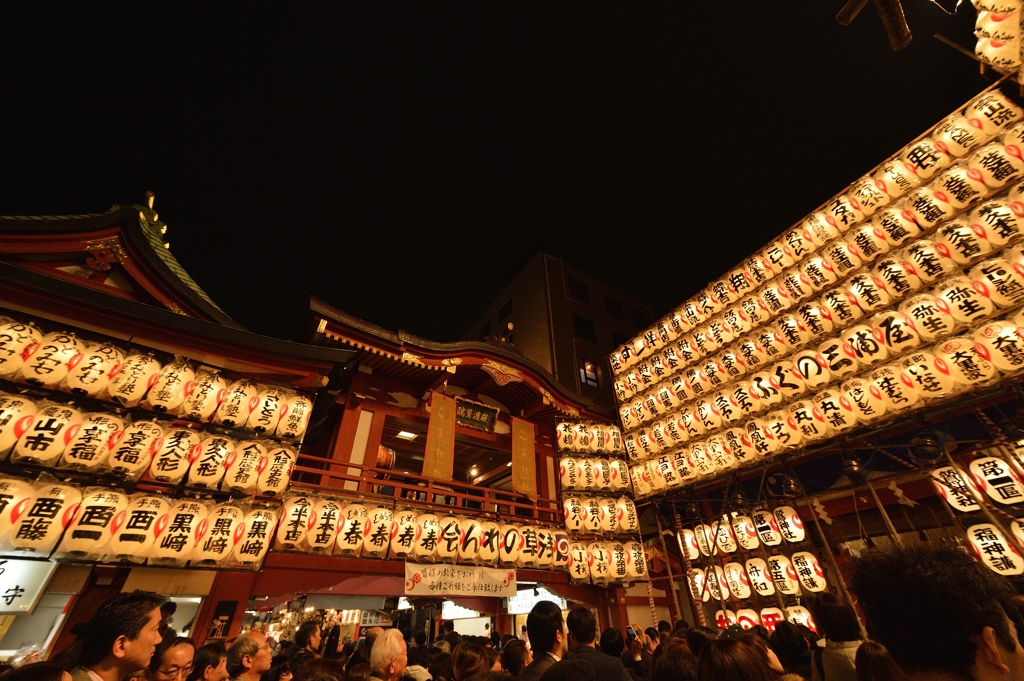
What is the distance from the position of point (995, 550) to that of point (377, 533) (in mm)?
12000

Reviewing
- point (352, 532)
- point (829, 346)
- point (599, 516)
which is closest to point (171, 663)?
point (352, 532)

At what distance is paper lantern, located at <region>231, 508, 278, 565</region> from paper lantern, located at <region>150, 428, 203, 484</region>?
4.84 feet

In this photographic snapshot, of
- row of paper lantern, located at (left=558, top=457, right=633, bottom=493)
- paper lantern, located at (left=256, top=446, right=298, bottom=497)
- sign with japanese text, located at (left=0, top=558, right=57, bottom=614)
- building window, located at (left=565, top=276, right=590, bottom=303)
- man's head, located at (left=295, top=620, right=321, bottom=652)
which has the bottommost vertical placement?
man's head, located at (left=295, top=620, right=321, bottom=652)

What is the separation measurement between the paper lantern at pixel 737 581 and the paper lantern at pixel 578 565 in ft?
12.0

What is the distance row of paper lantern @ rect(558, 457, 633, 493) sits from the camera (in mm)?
13383

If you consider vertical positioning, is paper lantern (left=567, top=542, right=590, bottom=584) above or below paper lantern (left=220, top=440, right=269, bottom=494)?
below

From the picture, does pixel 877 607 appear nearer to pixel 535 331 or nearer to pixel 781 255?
pixel 781 255

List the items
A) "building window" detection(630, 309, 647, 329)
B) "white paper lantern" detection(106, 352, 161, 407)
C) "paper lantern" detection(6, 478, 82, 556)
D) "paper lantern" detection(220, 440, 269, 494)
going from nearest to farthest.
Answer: "paper lantern" detection(6, 478, 82, 556) → "white paper lantern" detection(106, 352, 161, 407) → "paper lantern" detection(220, 440, 269, 494) → "building window" detection(630, 309, 647, 329)

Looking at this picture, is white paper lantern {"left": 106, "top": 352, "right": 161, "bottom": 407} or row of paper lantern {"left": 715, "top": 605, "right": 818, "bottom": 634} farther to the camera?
row of paper lantern {"left": 715, "top": 605, "right": 818, "bottom": 634}

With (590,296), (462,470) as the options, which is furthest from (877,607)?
(590,296)

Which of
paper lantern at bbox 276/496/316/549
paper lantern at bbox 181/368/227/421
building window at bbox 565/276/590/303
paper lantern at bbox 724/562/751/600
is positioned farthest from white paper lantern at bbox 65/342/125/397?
building window at bbox 565/276/590/303

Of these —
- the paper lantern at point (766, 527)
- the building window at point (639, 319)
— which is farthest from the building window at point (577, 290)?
the paper lantern at point (766, 527)

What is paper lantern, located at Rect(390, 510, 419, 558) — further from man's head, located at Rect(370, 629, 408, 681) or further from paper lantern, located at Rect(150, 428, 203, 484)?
man's head, located at Rect(370, 629, 408, 681)

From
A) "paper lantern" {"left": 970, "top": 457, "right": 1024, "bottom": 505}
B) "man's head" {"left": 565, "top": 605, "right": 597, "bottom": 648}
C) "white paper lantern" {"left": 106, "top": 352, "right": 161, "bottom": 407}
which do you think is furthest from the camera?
"paper lantern" {"left": 970, "top": 457, "right": 1024, "bottom": 505}
